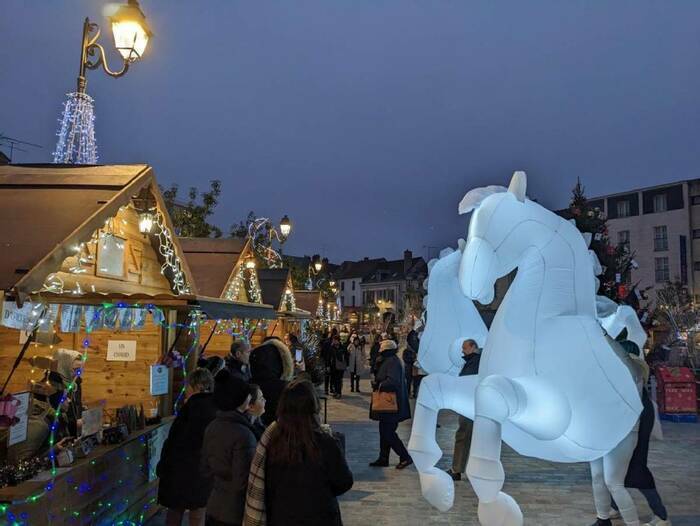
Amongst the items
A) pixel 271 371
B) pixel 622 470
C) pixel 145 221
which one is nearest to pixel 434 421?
pixel 622 470

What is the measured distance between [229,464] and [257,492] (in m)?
0.55

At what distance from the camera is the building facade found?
42281 millimetres

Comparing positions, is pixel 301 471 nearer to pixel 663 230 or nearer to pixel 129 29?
pixel 129 29

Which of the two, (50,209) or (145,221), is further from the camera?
(145,221)

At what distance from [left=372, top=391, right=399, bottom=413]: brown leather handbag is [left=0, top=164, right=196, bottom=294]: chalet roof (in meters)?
4.14

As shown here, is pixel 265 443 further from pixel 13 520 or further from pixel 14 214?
pixel 14 214

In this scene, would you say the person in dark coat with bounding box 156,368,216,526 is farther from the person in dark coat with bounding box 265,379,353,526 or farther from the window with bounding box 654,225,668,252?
the window with bounding box 654,225,668,252

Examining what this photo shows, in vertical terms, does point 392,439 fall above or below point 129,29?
below

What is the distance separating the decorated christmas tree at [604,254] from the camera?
39.5 ft

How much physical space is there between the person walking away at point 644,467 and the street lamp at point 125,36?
5895 mm

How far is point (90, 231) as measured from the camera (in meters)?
4.83

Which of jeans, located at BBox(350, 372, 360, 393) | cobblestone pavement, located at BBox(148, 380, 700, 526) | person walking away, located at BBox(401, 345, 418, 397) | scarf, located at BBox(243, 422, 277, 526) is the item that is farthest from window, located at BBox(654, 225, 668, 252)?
scarf, located at BBox(243, 422, 277, 526)

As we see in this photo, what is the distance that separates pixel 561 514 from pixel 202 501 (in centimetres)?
367

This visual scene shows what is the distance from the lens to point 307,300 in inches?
921
